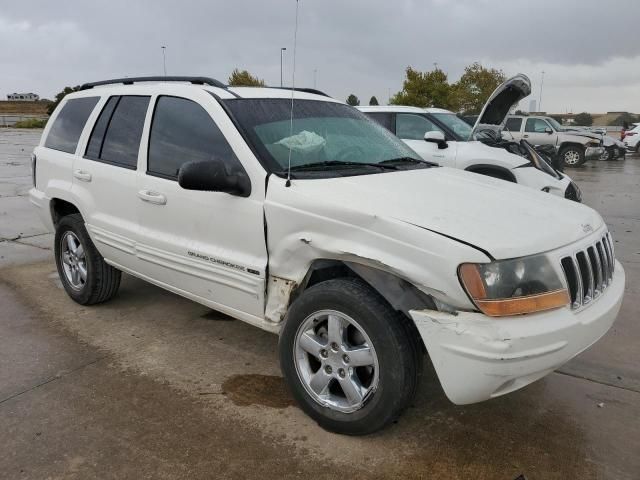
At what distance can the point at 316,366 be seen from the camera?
3025 millimetres

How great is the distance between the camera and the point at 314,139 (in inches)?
140

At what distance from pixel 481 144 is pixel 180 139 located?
5.69 meters

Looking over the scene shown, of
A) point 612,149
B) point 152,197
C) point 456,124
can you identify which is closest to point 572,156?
point 612,149

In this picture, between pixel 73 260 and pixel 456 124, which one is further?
pixel 456 124

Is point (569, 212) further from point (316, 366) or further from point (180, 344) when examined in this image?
point (180, 344)

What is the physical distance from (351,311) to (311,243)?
0.42 meters

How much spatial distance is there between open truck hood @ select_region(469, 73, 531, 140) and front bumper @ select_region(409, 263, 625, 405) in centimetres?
584

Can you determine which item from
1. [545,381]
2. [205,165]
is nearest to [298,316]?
[205,165]

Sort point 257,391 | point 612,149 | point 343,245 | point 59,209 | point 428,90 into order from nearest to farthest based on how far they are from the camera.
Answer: point 343,245
point 257,391
point 59,209
point 612,149
point 428,90

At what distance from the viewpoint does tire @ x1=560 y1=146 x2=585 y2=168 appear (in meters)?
18.8

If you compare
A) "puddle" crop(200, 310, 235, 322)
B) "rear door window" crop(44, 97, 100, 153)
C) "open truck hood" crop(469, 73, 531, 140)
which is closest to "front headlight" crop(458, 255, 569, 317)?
"puddle" crop(200, 310, 235, 322)

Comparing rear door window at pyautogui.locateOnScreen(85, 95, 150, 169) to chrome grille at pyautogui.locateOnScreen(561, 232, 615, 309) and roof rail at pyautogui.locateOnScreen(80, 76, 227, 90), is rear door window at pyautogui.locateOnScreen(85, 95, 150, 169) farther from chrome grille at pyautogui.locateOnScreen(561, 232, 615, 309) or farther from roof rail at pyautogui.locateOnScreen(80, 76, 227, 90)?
chrome grille at pyautogui.locateOnScreen(561, 232, 615, 309)

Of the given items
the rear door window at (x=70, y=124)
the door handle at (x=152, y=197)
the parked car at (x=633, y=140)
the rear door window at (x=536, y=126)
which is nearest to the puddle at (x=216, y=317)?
the door handle at (x=152, y=197)

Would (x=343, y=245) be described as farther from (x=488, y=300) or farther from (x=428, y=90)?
(x=428, y=90)
